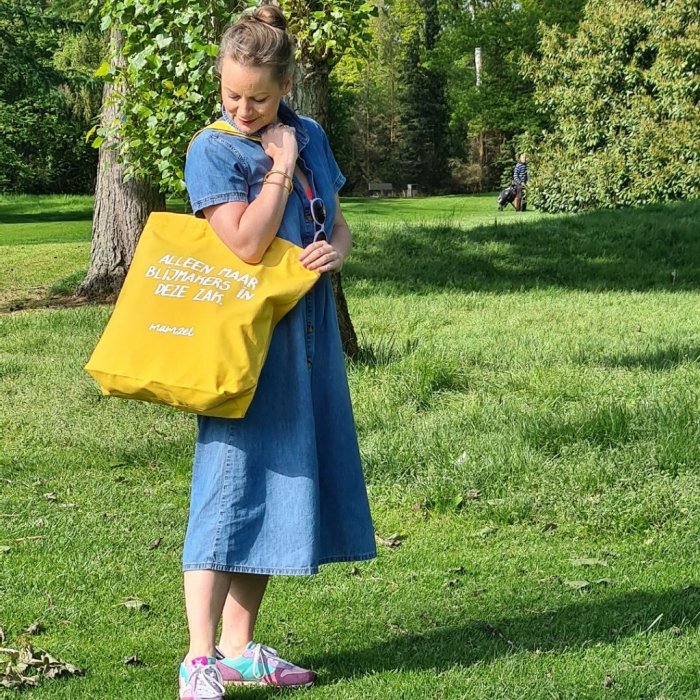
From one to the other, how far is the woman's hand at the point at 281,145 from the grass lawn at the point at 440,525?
5.06 ft

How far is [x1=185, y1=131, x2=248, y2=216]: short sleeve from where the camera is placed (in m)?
2.89

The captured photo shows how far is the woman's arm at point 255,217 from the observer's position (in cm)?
285

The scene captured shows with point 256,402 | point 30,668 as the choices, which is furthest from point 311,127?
point 30,668

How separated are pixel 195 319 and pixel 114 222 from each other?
917cm

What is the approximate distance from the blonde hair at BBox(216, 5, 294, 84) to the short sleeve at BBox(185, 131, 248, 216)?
21 cm

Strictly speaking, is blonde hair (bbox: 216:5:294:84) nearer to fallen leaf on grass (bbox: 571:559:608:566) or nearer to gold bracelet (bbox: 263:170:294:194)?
gold bracelet (bbox: 263:170:294:194)

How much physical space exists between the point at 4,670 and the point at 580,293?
32.7 ft

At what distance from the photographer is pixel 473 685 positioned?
126 inches

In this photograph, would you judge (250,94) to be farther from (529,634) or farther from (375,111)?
(375,111)

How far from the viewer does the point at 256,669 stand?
3.13 meters

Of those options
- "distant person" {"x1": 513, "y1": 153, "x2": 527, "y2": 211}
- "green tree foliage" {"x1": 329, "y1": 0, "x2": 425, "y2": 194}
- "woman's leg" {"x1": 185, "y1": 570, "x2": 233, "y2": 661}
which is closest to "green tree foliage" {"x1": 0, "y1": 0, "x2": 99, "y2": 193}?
"distant person" {"x1": 513, "y1": 153, "x2": 527, "y2": 211}

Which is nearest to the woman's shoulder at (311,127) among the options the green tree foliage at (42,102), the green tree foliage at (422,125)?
the green tree foliage at (42,102)

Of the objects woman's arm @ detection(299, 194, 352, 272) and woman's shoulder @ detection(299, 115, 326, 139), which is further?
woman's shoulder @ detection(299, 115, 326, 139)

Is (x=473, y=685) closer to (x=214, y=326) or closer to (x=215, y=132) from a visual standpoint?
(x=214, y=326)
